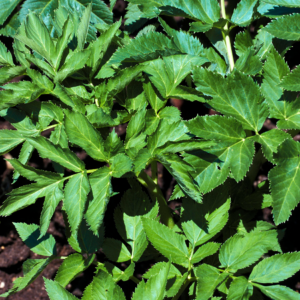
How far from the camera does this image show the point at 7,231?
193 cm

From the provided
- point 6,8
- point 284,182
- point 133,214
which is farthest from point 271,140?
point 6,8

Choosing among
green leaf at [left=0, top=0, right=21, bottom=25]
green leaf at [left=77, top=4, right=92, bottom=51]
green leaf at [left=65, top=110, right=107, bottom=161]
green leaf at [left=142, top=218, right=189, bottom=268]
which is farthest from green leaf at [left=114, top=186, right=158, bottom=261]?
green leaf at [left=0, top=0, right=21, bottom=25]

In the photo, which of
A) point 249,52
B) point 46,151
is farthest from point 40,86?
point 249,52

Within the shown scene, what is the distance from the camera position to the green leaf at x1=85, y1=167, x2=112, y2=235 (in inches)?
37.4

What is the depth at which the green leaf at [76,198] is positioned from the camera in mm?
947

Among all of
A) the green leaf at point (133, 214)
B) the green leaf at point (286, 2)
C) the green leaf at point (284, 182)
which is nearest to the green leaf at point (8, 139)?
the green leaf at point (133, 214)

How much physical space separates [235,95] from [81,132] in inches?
19.6

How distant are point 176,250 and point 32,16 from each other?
90cm

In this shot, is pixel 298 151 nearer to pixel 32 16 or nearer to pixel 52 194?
pixel 52 194

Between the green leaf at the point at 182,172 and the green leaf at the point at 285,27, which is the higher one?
the green leaf at the point at 285,27

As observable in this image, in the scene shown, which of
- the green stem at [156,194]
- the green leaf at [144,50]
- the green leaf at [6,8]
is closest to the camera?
the green leaf at [144,50]

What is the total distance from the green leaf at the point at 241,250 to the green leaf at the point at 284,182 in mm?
174

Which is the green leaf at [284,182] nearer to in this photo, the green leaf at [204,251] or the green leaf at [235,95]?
the green leaf at [235,95]

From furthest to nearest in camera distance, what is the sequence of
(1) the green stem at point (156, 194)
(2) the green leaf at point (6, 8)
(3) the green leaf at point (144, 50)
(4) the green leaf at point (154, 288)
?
1. (2) the green leaf at point (6, 8)
2. (1) the green stem at point (156, 194)
3. (3) the green leaf at point (144, 50)
4. (4) the green leaf at point (154, 288)
